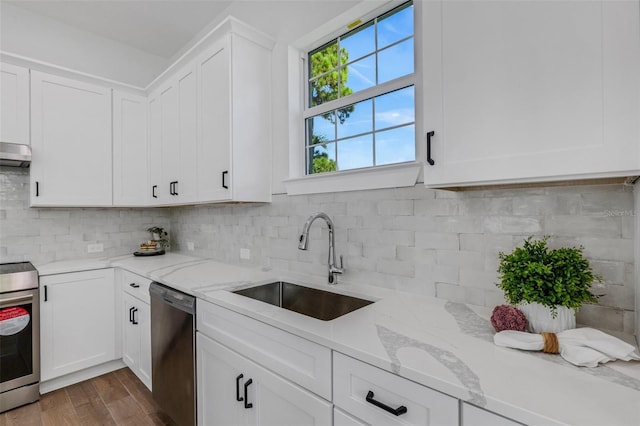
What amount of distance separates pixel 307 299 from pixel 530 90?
4.54ft

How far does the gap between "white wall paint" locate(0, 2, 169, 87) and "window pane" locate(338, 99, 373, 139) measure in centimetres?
256

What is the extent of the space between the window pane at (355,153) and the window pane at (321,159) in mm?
56

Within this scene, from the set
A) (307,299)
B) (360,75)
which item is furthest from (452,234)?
(360,75)

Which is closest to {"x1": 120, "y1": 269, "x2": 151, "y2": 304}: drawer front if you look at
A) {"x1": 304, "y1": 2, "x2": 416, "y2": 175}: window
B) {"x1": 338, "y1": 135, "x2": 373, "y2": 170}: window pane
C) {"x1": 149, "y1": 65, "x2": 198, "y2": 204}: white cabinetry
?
{"x1": 149, "y1": 65, "x2": 198, "y2": 204}: white cabinetry

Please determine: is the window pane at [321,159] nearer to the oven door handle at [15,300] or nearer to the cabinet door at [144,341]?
the cabinet door at [144,341]

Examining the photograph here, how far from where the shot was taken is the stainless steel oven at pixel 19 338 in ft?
6.82

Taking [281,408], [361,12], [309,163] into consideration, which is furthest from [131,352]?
[361,12]

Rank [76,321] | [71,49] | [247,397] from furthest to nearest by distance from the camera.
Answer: [71,49] < [76,321] < [247,397]

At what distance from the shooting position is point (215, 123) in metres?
2.10

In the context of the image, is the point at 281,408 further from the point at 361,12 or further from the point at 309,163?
the point at 361,12

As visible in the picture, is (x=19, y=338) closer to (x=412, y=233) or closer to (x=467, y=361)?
(x=412, y=233)

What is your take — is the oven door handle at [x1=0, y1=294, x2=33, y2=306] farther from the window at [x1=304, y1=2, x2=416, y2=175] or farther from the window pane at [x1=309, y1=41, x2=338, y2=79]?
the window pane at [x1=309, y1=41, x2=338, y2=79]

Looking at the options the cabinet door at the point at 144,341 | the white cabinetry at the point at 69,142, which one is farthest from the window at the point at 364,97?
the white cabinetry at the point at 69,142

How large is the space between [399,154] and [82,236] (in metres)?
2.96
